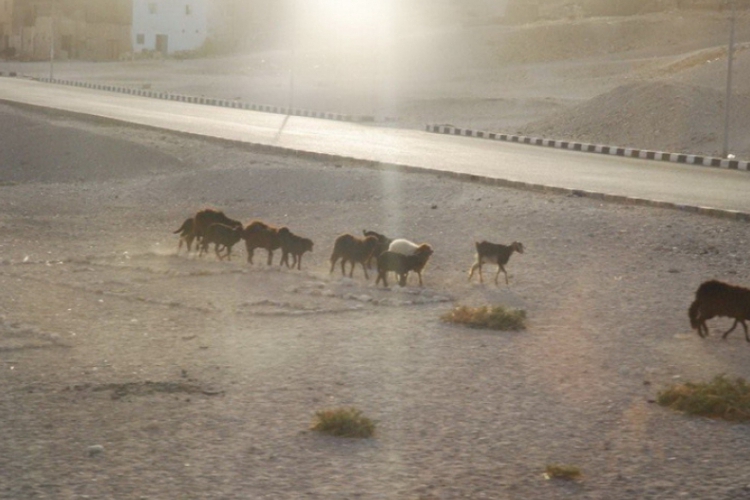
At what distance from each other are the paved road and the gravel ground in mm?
3192

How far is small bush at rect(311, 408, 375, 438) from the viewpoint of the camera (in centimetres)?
714

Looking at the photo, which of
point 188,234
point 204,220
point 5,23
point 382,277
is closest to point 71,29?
point 5,23

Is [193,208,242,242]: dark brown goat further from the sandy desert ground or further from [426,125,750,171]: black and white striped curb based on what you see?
[426,125,750,171]: black and white striped curb

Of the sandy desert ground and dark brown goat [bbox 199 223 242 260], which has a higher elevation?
dark brown goat [bbox 199 223 242 260]

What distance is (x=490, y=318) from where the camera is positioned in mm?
10398

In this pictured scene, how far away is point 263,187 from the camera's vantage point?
Result: 68.6ft

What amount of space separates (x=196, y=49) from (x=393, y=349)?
320ft

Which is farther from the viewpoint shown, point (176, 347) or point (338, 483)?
point (176, 347)

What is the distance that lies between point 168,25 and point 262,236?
95.5 metres

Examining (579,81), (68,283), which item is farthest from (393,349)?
(579,81)

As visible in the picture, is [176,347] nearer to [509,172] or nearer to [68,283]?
[68,283]

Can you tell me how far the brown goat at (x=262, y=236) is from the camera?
13799mm

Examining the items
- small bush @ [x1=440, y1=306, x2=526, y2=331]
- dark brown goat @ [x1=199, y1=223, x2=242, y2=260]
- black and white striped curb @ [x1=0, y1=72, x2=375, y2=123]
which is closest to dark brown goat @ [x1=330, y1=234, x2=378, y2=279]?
dark brown goat @ [x1=199, y1=223, x2=242, y2=260]

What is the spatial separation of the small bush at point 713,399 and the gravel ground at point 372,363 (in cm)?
11
